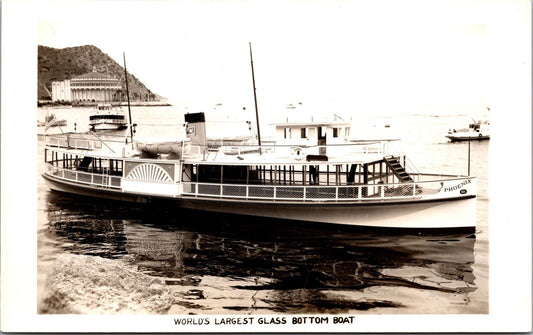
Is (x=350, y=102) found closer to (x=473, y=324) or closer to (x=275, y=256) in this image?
(x=275, y=256)

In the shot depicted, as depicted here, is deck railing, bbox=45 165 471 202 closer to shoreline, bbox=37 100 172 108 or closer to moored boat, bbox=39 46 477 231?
moored boat, bbox=39 46 477 231

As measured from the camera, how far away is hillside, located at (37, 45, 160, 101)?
1169cm

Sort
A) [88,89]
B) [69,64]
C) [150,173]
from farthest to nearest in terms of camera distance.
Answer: [150,173] < [88,89] < [69,64]

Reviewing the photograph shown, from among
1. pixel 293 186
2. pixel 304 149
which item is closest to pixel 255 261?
pixel 293 186

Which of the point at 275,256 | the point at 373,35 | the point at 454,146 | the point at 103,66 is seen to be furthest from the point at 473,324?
the point at 454,146

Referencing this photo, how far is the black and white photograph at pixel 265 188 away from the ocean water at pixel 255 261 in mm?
69

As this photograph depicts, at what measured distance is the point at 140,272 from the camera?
1299 centimetres

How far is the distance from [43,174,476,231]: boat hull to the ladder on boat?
109 cm

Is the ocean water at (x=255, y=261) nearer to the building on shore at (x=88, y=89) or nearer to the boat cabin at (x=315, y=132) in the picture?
the building on shore at (x=88, y=89)

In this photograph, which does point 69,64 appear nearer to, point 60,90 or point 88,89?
point 60,90

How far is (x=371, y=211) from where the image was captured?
52.1 ft

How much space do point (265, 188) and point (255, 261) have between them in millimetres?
3520

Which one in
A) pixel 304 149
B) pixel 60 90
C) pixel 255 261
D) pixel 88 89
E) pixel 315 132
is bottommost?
pixel 255 261

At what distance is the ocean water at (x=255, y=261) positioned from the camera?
11180 mm
